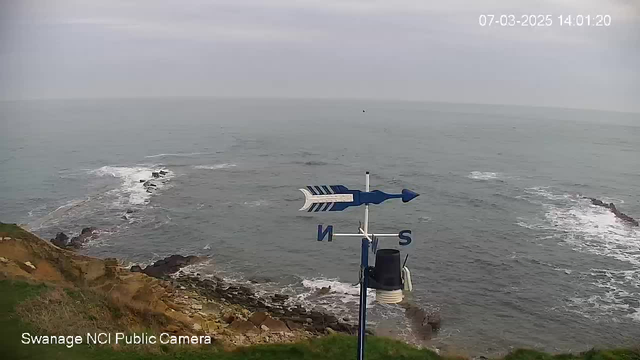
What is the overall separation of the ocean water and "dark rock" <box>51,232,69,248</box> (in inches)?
31.9

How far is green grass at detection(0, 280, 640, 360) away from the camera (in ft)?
17.7

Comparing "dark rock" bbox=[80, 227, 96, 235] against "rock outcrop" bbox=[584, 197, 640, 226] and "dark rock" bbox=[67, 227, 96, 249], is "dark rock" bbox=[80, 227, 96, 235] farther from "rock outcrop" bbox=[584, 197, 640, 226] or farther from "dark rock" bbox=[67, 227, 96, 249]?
"rock outcrop" bbox=[584, 197, 640, 226]

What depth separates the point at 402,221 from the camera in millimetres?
19312

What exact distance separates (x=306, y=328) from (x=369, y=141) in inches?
1315

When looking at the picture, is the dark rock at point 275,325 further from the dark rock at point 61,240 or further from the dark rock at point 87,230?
the dark rock at point 87,230

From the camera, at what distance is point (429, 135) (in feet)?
164

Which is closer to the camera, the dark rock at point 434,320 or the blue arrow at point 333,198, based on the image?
the blue arrow at point 333,198

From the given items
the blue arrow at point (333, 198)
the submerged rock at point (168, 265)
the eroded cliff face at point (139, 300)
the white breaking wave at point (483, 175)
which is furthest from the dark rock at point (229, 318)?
the white breaking wave at point (483, 175)

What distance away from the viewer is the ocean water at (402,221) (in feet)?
42.5

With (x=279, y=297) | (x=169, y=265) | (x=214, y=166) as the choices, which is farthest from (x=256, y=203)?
(x=214, y=166)

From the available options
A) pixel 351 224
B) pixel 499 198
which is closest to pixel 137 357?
pixel 351 224

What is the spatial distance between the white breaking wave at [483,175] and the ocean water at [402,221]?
0.07 meters

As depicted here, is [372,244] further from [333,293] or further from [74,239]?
[74,239]

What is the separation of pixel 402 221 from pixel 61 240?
13.2 m
